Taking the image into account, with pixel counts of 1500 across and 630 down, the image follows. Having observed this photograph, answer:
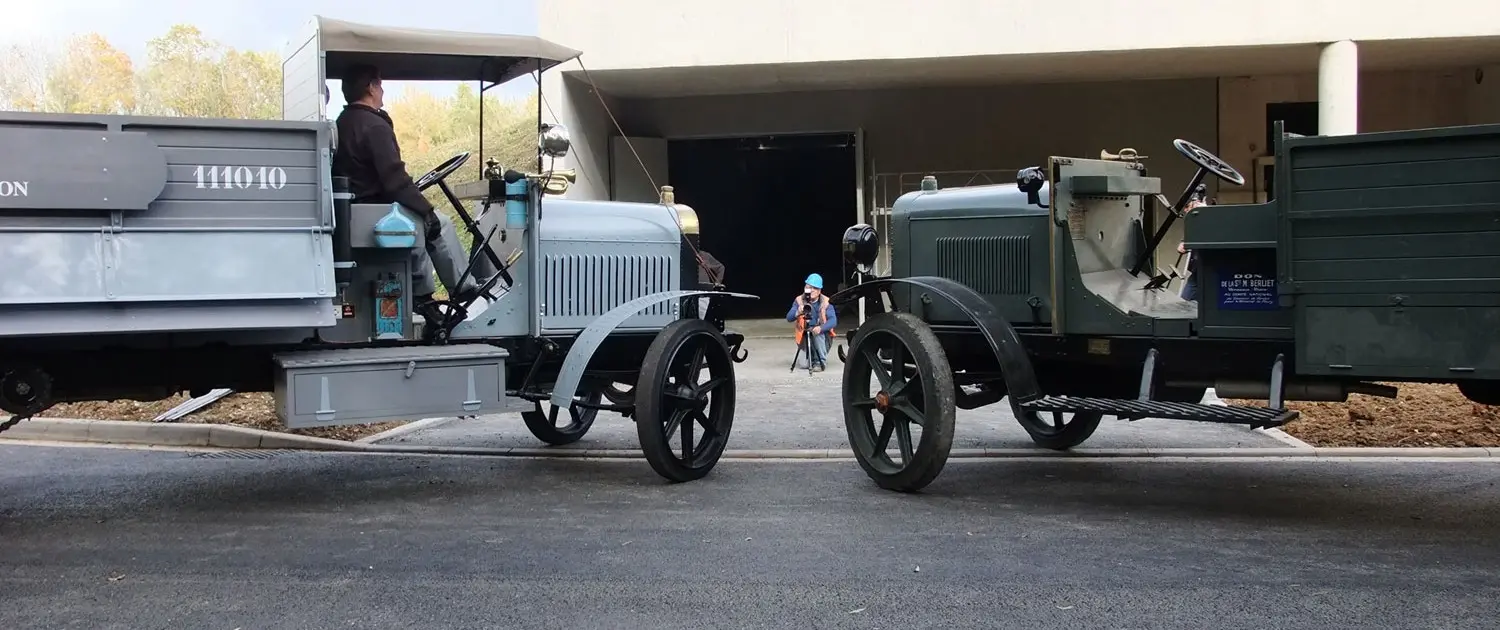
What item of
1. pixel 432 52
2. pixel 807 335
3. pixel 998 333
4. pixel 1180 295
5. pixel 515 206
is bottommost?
pixel 807 335

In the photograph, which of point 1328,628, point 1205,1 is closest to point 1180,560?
point 1328,628

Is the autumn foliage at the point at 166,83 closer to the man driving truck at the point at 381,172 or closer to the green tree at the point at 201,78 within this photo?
the green tree at the point at 201,78

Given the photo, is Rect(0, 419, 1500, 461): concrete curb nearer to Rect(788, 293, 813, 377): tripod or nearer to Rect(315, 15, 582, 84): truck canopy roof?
Rect(315, 15, 582, 84): truck canopy roof

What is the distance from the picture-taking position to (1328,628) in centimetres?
397

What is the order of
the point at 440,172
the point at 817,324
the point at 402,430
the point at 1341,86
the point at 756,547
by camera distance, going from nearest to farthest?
the point at 756,547, the point at 440,172, the point at 402,430, the point at 817,324, the point at 1341,86

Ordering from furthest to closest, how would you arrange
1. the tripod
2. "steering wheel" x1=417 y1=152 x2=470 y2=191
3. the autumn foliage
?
the autumn foliage → the tripod → "steering wheel" x1=417 y1=152 x2=470 y2=191

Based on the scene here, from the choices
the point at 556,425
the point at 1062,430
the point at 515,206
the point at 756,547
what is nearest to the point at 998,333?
the point at 756,547

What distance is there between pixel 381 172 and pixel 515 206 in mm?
785

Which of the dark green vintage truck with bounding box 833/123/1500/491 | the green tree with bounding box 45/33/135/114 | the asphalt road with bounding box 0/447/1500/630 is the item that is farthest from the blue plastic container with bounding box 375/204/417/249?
the green tree with bounding box 45/33/135/114

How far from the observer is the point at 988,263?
6.66 metres

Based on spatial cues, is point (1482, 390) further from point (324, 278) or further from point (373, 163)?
point (373, 163)

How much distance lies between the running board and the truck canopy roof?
3161 millimetres

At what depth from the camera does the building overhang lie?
1561cm

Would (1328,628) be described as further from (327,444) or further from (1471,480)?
(327,444)
